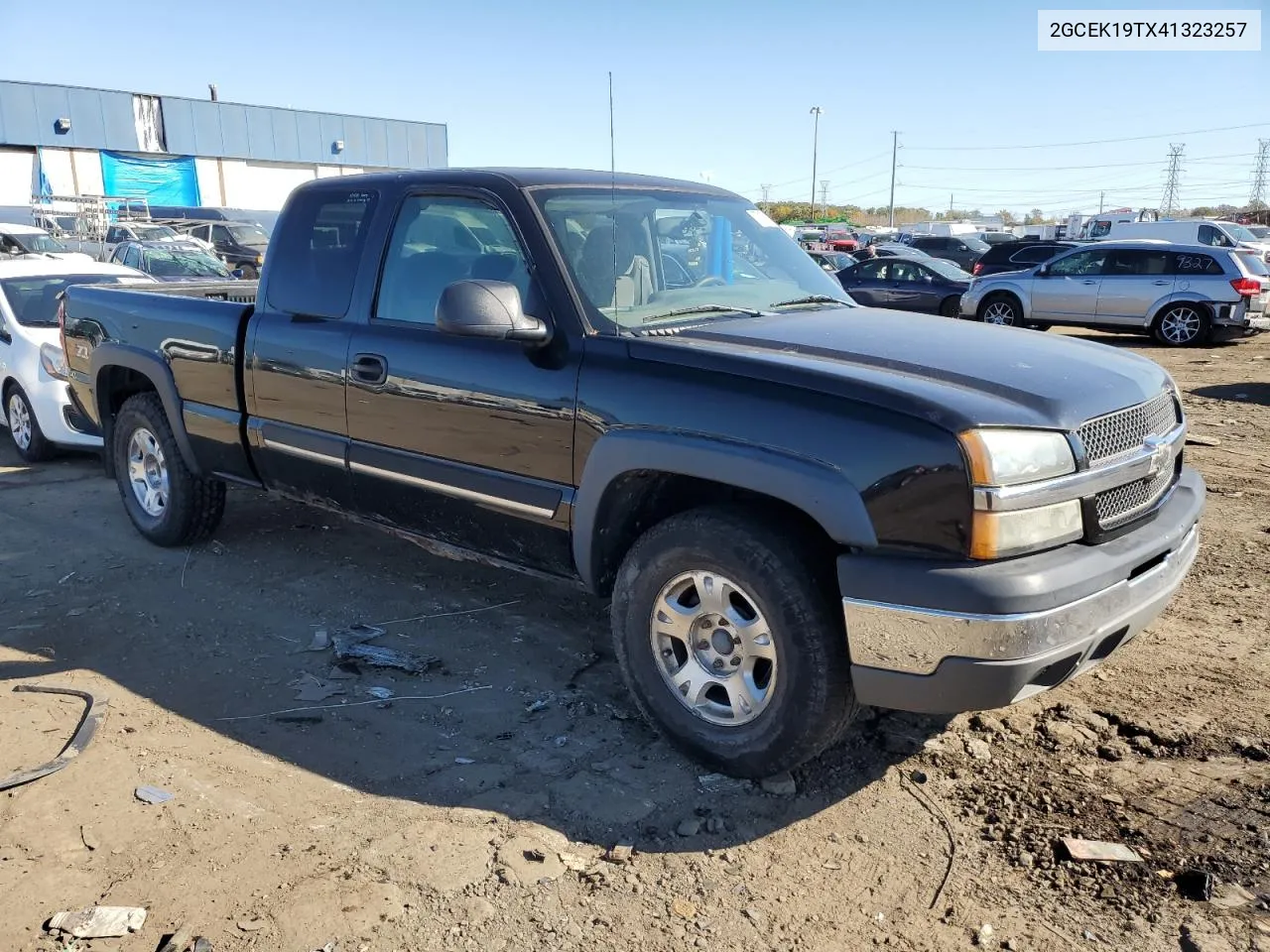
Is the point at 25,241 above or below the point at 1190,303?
above

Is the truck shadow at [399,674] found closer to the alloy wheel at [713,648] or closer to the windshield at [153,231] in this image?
the alloy wheel at [713,648]

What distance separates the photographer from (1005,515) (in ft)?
8.97

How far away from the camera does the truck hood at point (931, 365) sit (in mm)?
2881

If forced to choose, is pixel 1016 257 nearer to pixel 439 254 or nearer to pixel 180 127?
pixel 439 254

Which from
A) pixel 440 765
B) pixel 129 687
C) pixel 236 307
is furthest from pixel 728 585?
pixel 236 307

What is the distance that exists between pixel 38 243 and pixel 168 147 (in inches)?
878

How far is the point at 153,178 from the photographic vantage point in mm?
40500

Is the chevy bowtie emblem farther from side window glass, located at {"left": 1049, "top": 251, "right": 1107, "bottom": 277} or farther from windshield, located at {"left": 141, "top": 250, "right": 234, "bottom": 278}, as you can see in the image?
windshield, located at {"left": 141, "top": 250, "right": 234, "bottom": 278}

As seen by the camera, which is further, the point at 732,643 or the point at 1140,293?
the point at 1140,293

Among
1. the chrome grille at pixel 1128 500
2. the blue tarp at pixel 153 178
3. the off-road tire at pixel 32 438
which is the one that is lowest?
the off-road tire at pixel 32 438

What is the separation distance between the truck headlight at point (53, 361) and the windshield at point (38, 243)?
48.0 feet

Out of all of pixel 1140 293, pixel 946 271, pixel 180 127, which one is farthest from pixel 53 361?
pixel 180 127

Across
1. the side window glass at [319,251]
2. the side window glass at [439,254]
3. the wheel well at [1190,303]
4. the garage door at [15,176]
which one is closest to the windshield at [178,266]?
the side window glass at [319,251]

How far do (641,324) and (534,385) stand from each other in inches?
17.6
